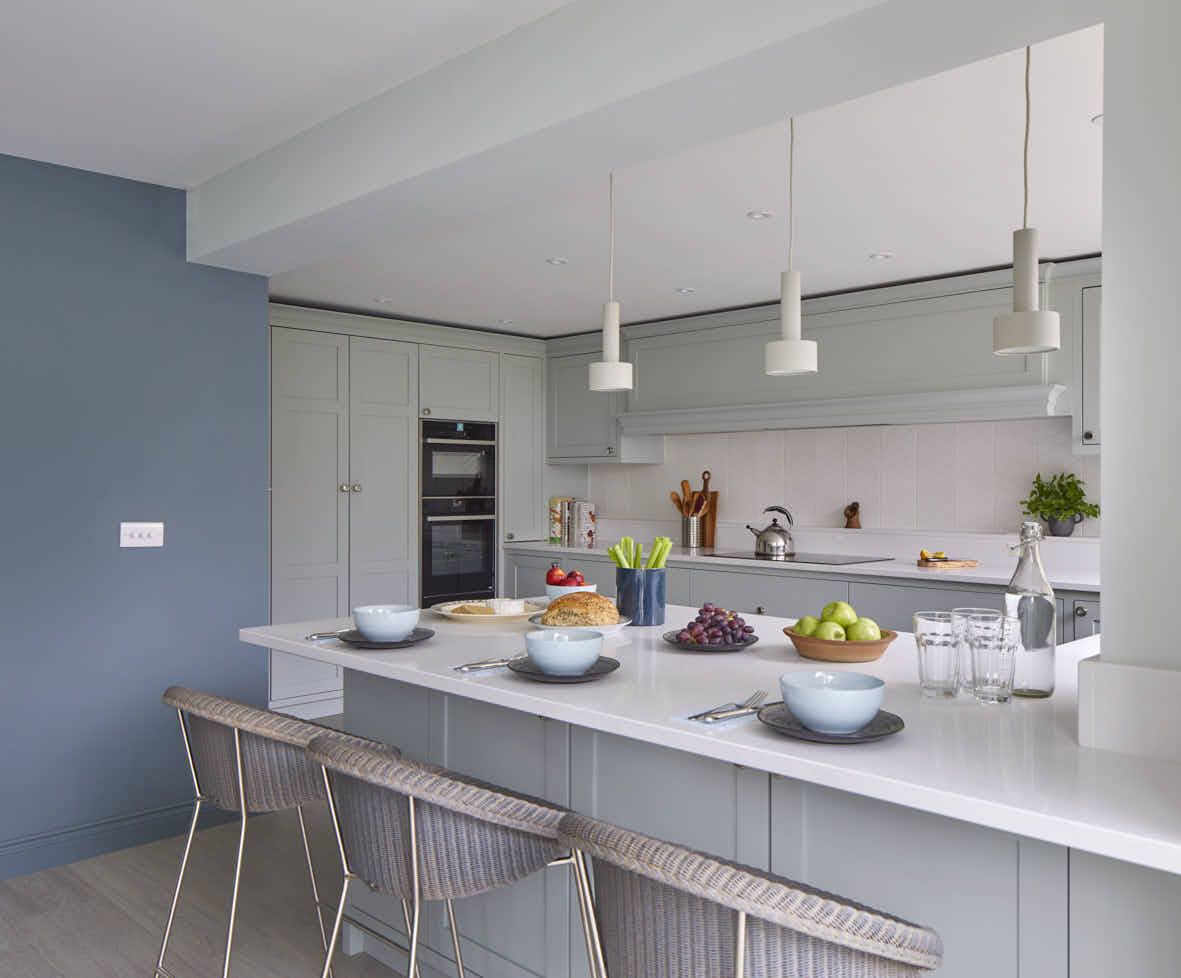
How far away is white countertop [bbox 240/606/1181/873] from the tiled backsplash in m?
2.31

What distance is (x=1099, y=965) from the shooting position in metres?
1.31

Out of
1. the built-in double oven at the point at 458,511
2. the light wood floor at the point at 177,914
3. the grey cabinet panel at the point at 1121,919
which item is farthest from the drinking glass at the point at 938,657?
the built-in double oven at the point at 458,511

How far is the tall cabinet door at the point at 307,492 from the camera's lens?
194 inches

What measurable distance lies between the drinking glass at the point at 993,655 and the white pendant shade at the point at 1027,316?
1.89 ft

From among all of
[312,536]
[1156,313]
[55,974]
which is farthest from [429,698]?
[312,536]

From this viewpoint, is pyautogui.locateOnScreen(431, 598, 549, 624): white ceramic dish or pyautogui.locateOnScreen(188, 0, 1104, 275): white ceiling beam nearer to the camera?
pyautogui.locateOnScreen(188, 0, 1104, 275): white ceiling beam

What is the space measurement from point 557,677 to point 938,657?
73 cm

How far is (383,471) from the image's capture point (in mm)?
5387

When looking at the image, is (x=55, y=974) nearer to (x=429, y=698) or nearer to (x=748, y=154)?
(x=429, y=698)

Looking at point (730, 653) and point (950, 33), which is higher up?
point (950, 33)

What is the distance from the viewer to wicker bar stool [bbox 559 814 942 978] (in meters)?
1.07

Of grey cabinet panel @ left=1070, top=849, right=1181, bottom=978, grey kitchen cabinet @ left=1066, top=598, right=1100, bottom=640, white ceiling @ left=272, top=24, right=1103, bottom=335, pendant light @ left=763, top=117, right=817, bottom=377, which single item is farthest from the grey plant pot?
grey cabinet panel @ left=1070, top=849, right=1181, bottom=978

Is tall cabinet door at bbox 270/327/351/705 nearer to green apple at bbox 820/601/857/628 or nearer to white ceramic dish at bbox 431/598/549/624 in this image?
white ceramic dish at bbox 431/598/549/624

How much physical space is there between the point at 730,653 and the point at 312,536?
11.0ft
